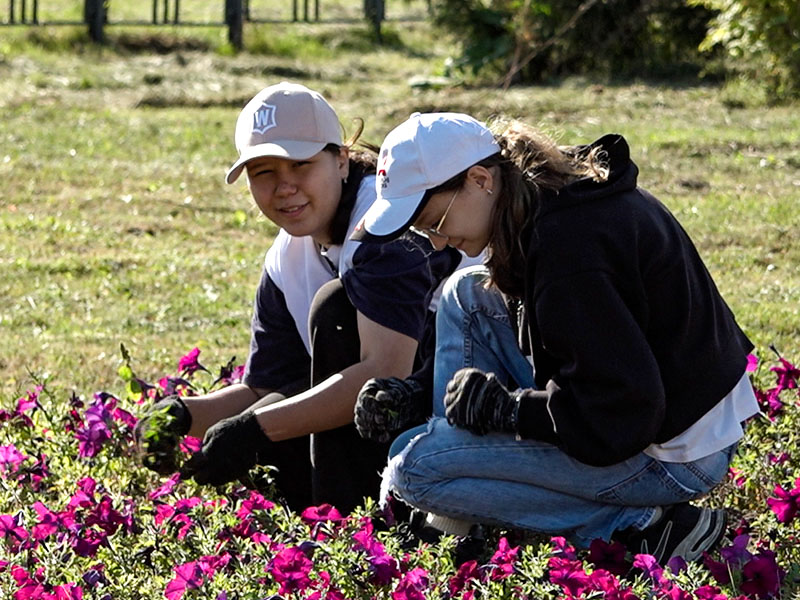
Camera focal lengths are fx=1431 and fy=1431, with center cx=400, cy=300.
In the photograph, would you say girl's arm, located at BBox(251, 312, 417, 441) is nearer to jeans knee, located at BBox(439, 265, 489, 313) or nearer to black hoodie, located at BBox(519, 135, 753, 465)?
jeans knee, located at BBox(439, 265, 489, 313)

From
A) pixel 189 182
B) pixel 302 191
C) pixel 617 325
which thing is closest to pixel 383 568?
pixel 617 325

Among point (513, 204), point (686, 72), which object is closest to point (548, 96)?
point (686, 72)

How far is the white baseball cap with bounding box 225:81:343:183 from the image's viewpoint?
11.3 ft

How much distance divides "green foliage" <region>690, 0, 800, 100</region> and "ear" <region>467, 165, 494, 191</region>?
8812mm

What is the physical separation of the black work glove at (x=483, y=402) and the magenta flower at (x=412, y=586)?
1.26 ft

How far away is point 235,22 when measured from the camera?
17188 millimetres

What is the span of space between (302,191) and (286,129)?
0.51ft

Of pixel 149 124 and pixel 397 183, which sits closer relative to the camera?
pixel 397 183

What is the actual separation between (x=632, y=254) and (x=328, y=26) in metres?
17.7

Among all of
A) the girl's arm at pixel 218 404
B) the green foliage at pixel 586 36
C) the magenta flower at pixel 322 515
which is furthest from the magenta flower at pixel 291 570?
the green foliage at pixel 586 36

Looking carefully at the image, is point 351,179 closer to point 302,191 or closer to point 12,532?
point 302,191

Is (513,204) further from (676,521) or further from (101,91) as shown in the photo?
(101,91)

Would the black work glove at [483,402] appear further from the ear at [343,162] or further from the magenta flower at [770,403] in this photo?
the magenta flower at [770,403]

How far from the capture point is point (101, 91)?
13.5 metres
